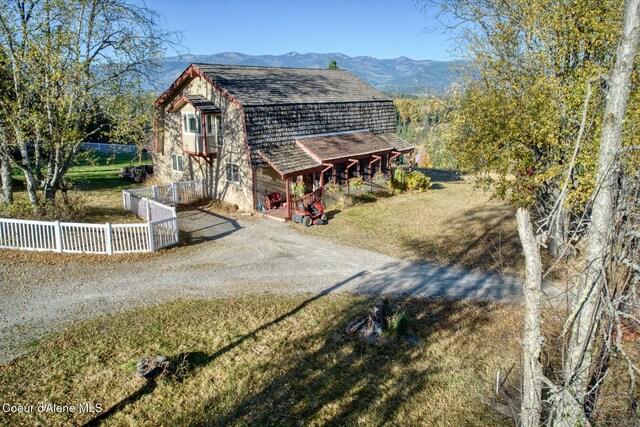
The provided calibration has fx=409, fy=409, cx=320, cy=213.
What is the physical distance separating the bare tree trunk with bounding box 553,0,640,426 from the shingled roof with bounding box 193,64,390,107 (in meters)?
18.2

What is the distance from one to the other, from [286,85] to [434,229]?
1320cm

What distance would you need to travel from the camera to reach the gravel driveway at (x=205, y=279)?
10.7m

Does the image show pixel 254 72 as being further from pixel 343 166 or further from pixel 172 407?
pixel 172 407

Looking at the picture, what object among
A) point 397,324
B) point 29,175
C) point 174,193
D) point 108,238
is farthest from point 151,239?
point 397,324

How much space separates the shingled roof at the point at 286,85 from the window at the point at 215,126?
1826 millimetres

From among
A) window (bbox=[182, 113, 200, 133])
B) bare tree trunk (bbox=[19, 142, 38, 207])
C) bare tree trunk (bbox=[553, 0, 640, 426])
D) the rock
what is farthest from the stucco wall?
bare tree trunk (bbox=[553, 0, 640, 426])

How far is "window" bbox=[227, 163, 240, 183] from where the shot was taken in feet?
71.8

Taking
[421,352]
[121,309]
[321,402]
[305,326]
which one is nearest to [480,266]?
[421,352]

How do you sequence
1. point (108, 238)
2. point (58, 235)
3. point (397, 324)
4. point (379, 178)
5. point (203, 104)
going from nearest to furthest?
point (397, 324) < point (58, 235) < point (108, 238) < point (203, 104) < point (379, 178)

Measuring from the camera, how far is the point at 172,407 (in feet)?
24.3

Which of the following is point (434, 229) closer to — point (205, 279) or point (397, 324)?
point (397, 324)

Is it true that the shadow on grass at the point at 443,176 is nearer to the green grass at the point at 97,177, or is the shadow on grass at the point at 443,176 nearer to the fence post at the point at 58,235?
the green grass at the point at 97,177

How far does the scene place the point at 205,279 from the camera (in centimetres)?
1305

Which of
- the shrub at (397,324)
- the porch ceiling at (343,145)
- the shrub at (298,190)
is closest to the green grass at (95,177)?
the shrub at (298,190)
